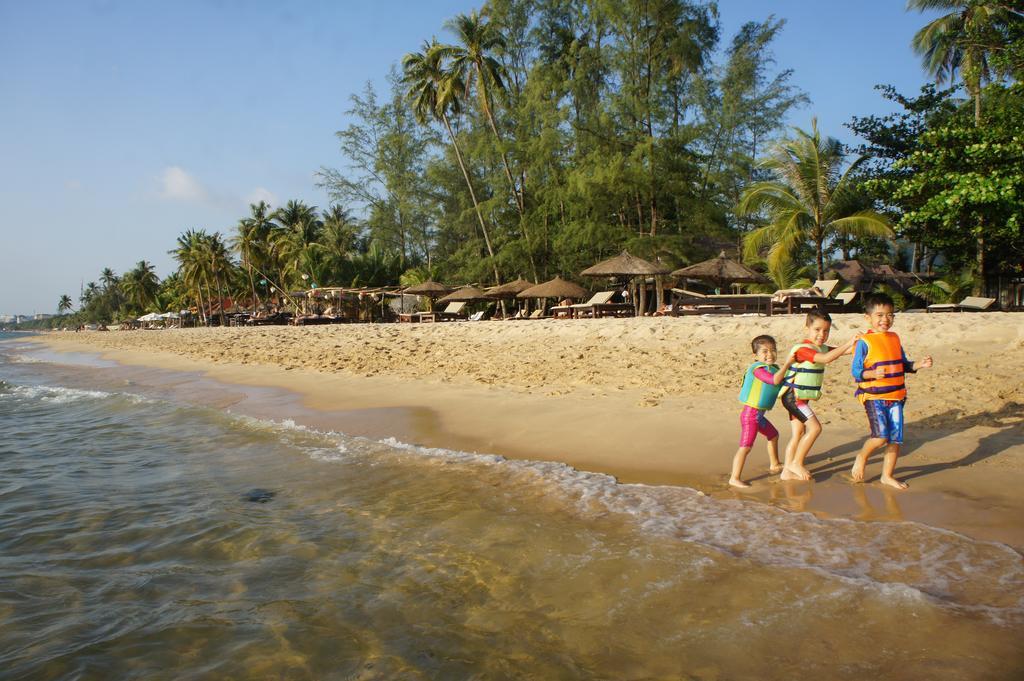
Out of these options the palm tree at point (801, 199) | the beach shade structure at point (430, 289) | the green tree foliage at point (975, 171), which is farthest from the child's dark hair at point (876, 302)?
the beach shade structure at point (430, 289)

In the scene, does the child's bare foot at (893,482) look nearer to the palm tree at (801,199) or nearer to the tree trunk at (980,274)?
the tree trunk at (980,274)

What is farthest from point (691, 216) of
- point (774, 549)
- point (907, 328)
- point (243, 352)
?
point (774, 549)

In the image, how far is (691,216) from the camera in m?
24.5

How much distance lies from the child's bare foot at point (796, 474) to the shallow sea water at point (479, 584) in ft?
2.21

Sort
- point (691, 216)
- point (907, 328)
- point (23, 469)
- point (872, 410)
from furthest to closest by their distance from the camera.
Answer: point (691, 216) < point (907, 328) < point (23, 469) < point (872, 410)

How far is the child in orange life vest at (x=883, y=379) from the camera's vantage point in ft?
14.2

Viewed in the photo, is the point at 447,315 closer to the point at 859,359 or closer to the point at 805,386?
the point at 805,386

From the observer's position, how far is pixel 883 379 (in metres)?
4.34

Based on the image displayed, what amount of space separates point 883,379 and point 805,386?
515mm

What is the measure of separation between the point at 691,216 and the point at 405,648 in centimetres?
2405

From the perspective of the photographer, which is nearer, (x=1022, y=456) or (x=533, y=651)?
(x=533, y=651)

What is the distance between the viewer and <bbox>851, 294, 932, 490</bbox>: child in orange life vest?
14.2ft

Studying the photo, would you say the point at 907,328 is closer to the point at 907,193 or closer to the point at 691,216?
the point at 907,193

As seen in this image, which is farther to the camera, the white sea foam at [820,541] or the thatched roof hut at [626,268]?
the thatched roof hut at [626,268]
